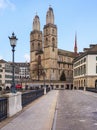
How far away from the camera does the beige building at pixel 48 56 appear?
528 ft

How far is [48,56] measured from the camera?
161625 mm

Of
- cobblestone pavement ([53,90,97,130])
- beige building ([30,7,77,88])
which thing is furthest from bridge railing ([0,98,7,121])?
beige building ([30,7,77,88])

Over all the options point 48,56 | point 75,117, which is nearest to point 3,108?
point 75,117

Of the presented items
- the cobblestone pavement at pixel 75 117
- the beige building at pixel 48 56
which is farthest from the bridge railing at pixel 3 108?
the beige building at pixel 48 56

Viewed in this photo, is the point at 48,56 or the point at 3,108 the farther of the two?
the point at 48,56

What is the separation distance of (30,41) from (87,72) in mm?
80814

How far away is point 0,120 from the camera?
15117 millimetres

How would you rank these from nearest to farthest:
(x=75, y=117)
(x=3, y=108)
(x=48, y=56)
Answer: (x=3, y=108)
(x=75, y=117)
(x=48, y=56)

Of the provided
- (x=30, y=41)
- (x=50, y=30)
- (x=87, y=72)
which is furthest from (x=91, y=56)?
(x=30, y=41)

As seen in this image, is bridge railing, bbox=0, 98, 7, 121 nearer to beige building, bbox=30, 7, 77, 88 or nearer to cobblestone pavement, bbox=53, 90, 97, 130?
cobblestone pavement, bbox=53, 90, 97, 130

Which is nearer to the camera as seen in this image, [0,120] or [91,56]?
[0,120]

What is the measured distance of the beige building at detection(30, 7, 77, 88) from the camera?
161 metres

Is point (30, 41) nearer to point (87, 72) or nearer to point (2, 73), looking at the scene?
point (2, 73)

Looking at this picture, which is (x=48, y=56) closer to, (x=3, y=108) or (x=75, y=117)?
(x=75, y=117)
